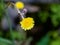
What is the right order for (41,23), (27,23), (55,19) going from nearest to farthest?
1. (27,23)
2. (55,19)
3. (41,23)

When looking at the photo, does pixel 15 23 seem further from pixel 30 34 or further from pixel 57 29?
pixel 57 29

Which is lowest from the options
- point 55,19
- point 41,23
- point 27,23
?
→ point 27,23

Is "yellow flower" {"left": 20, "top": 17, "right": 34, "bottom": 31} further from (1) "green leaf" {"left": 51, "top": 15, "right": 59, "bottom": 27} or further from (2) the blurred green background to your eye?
(1) "green leaf" {"left": 51, "top": 15, "right": 59, "bottom": 27}

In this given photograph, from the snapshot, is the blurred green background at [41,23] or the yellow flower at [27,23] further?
the blurred green background at [41,23]

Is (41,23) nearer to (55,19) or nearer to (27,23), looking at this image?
(55,19)

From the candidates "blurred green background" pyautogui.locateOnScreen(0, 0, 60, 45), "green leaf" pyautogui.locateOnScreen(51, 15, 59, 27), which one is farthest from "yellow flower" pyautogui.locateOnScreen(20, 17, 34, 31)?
"green leaf" pyautogui.locateOnScreen(51, 15, 59, 27)

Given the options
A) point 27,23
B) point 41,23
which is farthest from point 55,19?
point 27,23

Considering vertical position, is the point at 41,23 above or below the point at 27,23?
above

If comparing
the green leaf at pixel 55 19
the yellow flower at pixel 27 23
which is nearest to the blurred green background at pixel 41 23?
the green leaf at pixel 55 19

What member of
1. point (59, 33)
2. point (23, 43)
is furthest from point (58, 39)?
point (23, 43)

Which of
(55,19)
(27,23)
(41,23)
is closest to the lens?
(27,23)

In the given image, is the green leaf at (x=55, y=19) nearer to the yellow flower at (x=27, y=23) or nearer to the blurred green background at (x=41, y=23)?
the blurred green background at (x=41, y=23)
